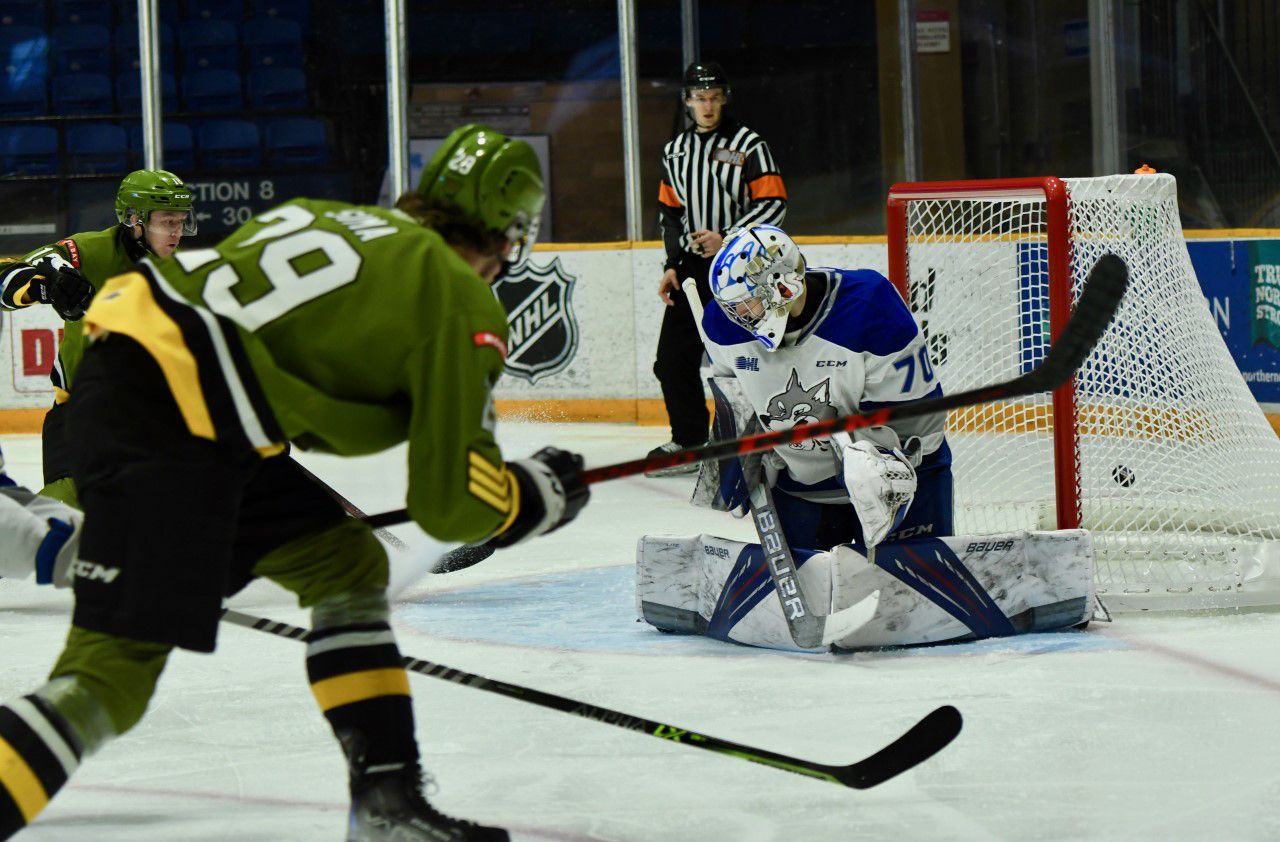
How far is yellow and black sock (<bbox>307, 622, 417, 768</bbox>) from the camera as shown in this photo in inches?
70.3

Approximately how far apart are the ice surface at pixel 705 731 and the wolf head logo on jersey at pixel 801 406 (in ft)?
1.33

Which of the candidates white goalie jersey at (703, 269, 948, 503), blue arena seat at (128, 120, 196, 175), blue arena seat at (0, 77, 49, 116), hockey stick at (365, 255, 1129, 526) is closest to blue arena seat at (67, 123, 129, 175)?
blue arena seat at (128, 120, 196, 175)

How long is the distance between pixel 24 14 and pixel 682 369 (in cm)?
450

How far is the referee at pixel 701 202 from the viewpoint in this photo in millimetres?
5285

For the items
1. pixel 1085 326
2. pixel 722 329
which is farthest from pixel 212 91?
pixel 1085 326

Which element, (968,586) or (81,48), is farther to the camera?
(81,48)

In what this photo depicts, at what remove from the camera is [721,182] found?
5359 millimetres

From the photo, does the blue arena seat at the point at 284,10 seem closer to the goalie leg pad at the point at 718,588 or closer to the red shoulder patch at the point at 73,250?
the red shoulder patch at the point at 73,250

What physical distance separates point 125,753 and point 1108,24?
17.6 ft

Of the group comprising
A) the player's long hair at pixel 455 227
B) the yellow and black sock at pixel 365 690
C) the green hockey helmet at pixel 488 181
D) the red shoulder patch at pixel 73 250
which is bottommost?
the yellow and black sock at pixel 365 690

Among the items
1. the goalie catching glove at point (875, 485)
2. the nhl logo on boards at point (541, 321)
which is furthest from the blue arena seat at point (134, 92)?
the goalie catching glove at point (875, 485)

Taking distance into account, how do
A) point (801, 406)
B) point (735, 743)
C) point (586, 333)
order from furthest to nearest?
point (586, 333), point (801, 406), point (735, 743)

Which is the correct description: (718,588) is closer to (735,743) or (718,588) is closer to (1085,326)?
(735,743)

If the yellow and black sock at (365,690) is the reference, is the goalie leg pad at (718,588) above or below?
below
